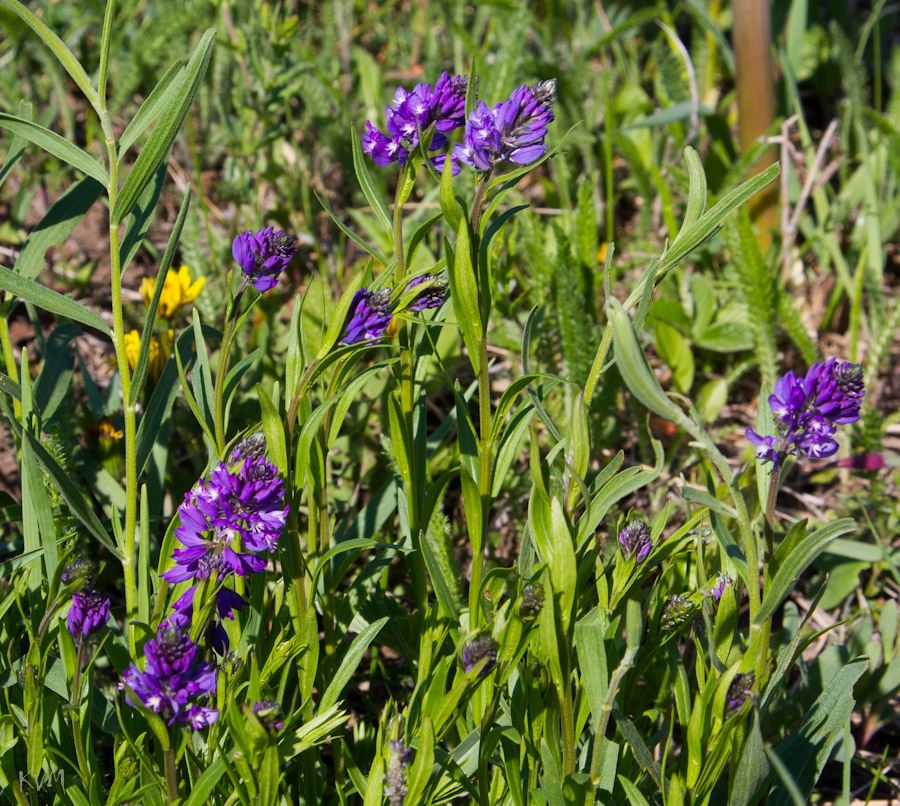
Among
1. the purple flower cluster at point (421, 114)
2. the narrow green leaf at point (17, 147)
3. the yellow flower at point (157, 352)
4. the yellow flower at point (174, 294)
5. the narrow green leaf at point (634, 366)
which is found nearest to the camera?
the narrow green leaf at point (634, 366)

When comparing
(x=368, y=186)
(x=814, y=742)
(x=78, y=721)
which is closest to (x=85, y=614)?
(x=78, y=721)

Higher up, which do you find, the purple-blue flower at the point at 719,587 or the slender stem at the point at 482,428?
the slender stem at the point at 482,428

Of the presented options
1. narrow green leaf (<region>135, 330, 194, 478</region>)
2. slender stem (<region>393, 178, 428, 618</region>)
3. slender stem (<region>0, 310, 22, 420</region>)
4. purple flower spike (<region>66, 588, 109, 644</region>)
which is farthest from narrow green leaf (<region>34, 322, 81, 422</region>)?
slender stem (<region>393, 178, 428, 618</region>)

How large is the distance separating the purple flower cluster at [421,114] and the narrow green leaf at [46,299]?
479 millimetres

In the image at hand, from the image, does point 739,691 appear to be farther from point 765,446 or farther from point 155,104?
point 155,104

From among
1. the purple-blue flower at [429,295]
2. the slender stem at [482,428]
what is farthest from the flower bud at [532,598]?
the purple-blue flower at [429,295]

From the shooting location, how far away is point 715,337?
250cm

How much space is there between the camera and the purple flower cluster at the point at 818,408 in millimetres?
1023

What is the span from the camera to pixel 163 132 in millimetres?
1214

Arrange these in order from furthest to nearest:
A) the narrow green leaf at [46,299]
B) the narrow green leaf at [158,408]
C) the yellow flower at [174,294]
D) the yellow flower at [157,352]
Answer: the yellow flower at [174,294] < the yellow flower at [157,352] < the narrow green leaf at [158,408] < the narrow green leaf at [46,299]

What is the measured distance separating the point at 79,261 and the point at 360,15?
1772 mm

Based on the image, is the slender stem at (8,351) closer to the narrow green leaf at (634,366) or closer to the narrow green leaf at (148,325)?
the narrow green leaf at (148,325)

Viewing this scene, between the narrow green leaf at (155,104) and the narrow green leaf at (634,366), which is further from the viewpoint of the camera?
the narrow green leaf at (155,104)

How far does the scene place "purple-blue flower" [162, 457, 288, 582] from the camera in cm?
102
